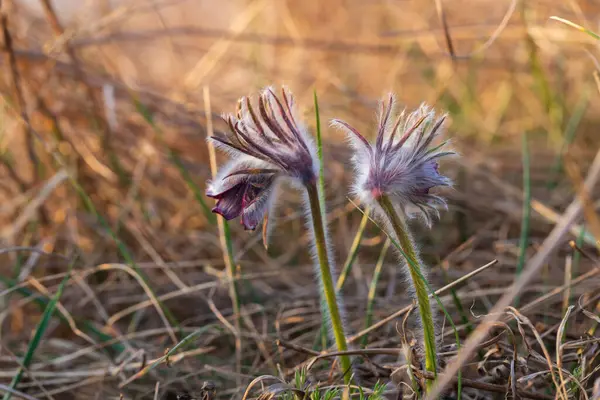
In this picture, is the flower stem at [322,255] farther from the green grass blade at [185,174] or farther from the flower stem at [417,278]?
the green grass blade at [185,174]

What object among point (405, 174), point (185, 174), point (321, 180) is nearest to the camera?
point (405, 174)

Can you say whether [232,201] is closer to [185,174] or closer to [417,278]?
[417,278]

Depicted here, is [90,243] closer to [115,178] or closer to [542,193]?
[115,178]

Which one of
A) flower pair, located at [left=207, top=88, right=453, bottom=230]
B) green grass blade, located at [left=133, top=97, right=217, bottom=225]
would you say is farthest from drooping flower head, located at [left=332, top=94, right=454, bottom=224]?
green grass blade, located at [left=133, top=97, right=217, bottom=225]

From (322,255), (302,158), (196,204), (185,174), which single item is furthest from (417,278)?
(196,204)

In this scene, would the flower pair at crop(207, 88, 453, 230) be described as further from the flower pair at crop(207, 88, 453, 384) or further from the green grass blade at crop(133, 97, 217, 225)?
the green grass blade at crop(133, 97, 217, 225)

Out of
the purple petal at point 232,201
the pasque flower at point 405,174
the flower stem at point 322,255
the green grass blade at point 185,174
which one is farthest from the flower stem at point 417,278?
the green grass blade at point 185,174
